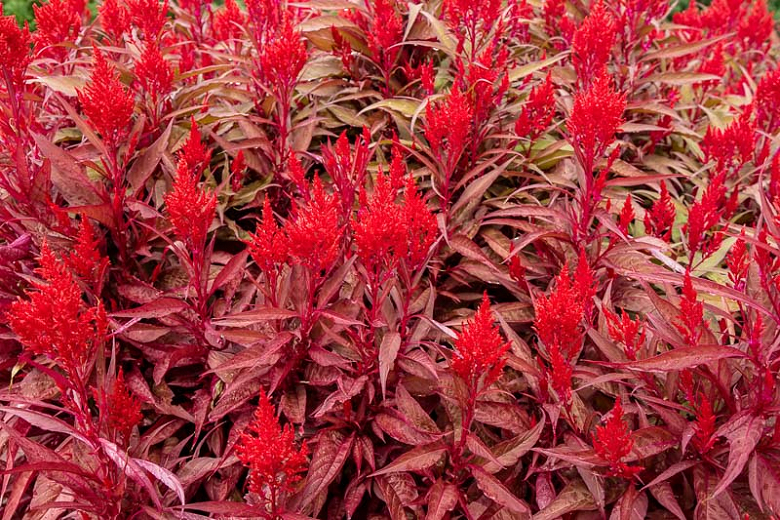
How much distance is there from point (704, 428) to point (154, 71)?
1740 mm

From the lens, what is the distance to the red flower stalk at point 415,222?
5.05 feet

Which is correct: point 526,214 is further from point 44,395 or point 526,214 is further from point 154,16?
point 44,395

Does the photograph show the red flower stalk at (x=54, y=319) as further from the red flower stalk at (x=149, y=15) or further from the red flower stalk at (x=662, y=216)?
the red flower stalk at (x=662, y=216)

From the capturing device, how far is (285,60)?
1926 millimetres

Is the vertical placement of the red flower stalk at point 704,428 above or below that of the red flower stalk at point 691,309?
below

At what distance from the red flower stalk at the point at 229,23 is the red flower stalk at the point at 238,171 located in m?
0.55

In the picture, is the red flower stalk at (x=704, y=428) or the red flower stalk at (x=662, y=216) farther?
the red flower stalk at (x=662, y=216)

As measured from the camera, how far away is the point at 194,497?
1891mm

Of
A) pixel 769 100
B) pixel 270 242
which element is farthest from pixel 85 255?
pixel 769 100

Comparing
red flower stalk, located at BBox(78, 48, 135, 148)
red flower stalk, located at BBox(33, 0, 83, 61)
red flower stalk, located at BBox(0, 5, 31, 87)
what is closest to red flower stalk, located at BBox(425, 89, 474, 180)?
red flower stalk, located at BBox(78, 48, 135, 148)

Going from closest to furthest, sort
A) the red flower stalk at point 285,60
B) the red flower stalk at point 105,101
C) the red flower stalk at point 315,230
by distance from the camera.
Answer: the red flower stalk at point 315,230, the red flower stalk at point 105,101, the red flower stalk at point 285,60

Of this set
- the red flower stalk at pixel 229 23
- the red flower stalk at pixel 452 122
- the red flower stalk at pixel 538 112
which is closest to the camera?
the red flower stalk at pixel 452 122

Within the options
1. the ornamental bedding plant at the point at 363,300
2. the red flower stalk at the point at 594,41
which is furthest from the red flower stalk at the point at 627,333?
the red flower stalk at the point at 594,41

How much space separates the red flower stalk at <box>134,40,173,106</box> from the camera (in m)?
1.92
